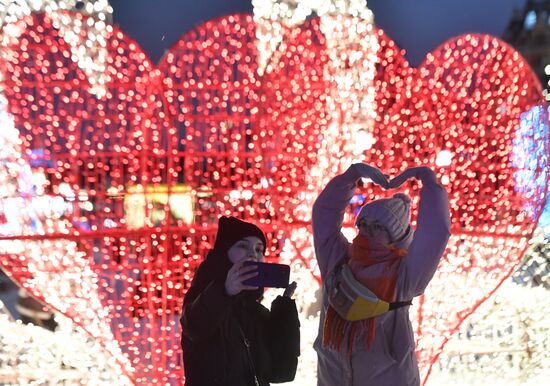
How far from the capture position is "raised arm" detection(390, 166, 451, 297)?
2094 mm

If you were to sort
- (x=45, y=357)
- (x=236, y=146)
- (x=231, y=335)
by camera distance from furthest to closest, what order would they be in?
(x=45, y=357), (x=236, y=146), (x=231, y=335)

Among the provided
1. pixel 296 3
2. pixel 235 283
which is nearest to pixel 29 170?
pixel 235 283

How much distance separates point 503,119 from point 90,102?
1.93 m

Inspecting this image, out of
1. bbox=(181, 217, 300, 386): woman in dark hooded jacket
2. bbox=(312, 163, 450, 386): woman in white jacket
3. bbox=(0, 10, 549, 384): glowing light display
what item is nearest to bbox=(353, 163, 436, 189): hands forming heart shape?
bbox=(312, 163, 450, 386): woman in white jacket

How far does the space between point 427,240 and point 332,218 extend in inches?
14.0

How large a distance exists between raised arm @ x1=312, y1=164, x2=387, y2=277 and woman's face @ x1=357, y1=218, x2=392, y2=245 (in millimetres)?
136

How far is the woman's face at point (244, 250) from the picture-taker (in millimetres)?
2135

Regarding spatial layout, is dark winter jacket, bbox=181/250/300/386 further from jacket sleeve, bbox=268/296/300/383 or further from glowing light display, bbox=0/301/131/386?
glowing light display, bbox=0/301/131/386

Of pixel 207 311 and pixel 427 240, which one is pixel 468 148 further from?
pixel 207 311

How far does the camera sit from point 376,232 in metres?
2.18

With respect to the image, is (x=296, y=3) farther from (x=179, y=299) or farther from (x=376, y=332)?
(x=376, y=332)

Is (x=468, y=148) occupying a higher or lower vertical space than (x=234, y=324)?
Answer: higher

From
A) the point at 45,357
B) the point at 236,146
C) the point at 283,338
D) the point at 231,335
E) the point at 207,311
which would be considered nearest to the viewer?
the point at 207,311

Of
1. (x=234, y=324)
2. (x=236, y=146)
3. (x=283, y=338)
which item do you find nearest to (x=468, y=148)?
(x=236, y=146)
